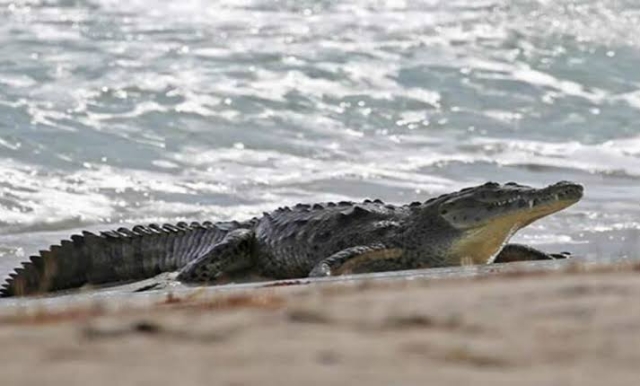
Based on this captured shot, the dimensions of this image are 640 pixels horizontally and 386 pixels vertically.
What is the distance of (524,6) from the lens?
103 feet

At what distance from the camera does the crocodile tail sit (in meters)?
11.9

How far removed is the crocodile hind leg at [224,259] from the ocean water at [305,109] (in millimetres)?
2090

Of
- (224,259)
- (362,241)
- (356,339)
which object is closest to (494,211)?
(362,241)

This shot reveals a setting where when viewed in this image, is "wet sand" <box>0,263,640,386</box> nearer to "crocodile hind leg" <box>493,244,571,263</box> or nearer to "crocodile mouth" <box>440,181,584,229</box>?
"crocodile mouth" <box>440,181,584,229</box>

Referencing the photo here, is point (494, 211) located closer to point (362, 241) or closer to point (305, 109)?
point (362, 241)

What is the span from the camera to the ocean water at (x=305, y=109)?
54.1 ft

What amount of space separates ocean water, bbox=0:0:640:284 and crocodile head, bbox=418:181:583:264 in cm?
179

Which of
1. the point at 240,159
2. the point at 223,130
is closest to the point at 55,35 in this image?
the point at 223,130

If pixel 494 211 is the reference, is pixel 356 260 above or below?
below

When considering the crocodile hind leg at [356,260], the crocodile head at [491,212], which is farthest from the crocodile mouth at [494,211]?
the crocodile hind leg at [356,260]

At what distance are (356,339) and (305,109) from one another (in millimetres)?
16588

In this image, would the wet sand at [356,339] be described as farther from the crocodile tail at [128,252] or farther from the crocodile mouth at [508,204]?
the crocodile tail at [128,252]

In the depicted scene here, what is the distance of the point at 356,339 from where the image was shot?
524cm

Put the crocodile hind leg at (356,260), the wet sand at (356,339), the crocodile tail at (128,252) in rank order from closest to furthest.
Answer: the wet sand at (356,339) < the crocodile hind leg at (356,260) < the crocodile tail at (128,252)
